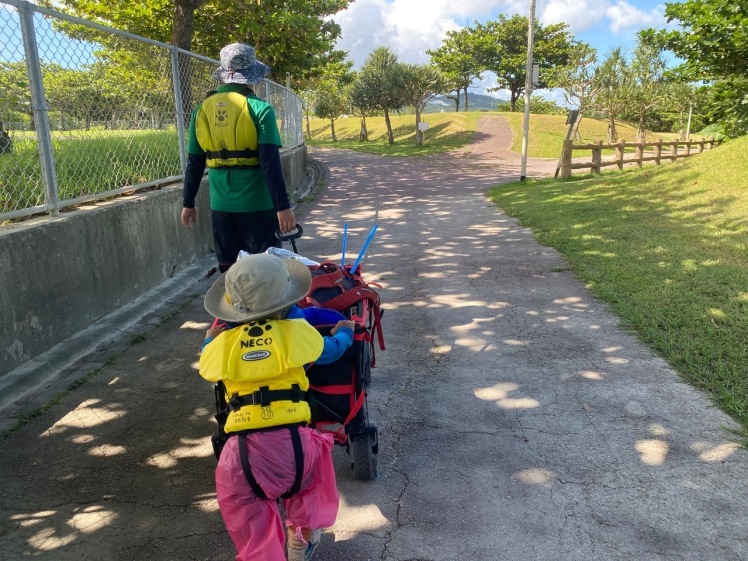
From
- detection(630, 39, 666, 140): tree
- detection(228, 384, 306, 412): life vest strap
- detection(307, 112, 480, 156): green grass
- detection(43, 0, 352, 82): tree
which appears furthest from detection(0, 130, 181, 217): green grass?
detection(630, 39, 666, 140): tree

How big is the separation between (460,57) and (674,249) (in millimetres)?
50703

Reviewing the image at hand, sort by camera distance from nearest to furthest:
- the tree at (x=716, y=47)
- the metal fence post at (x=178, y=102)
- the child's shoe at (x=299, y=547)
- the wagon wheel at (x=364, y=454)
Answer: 1. the child's shoe at (x=299, y=547)
2. the wagon wheel at (x=364, y=454)
3. the metal fence post at (x=178, y=102)
4. the tree at (x=716, y=47)

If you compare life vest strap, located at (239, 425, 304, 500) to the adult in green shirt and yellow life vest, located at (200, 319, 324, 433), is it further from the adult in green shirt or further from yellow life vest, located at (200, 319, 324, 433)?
the adult in green shirt

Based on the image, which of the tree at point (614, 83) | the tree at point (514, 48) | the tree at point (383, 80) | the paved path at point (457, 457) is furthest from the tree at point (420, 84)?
Result: the paved path at point (457, 457)

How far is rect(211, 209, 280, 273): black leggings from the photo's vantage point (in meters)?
4.28

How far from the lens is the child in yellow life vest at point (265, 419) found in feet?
7.18

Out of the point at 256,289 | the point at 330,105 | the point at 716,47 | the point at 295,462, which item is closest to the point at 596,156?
the point at 716,47

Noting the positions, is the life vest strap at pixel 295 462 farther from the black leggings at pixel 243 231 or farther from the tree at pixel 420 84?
the tree at pixel 420 84

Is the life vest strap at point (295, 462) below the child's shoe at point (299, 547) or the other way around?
the other way around

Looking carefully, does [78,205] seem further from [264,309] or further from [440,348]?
[264,309]

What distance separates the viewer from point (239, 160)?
4.08 meters

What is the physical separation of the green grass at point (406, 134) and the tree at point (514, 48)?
10283mm

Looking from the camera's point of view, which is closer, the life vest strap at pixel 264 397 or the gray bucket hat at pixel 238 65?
the life vest strap at pixel 264 397

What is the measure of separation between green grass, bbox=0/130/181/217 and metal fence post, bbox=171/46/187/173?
62mm
